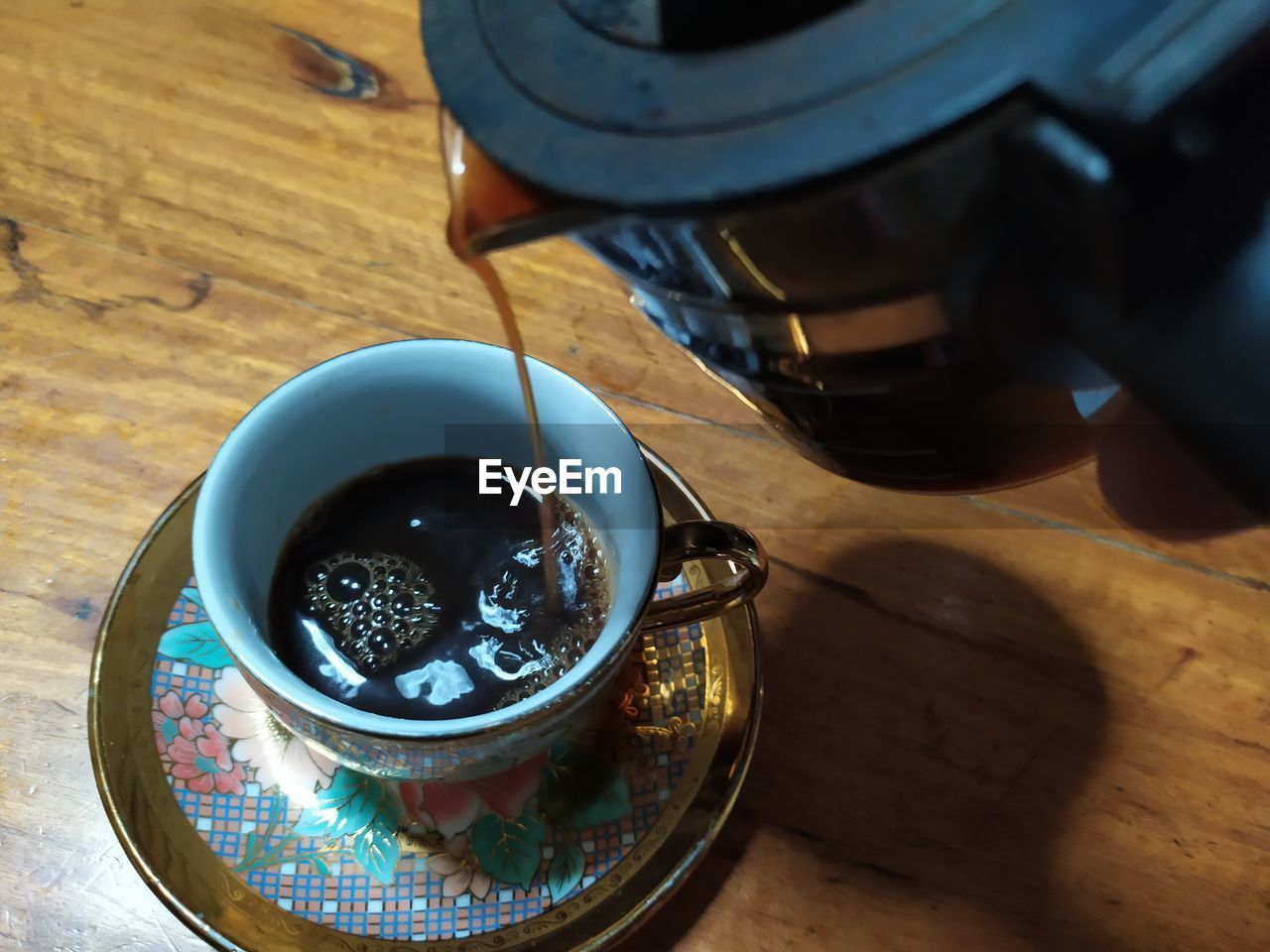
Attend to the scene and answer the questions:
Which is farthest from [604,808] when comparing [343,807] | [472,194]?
[472,194]

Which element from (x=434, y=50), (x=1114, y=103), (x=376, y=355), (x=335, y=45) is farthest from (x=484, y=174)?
(x=335, y=45)

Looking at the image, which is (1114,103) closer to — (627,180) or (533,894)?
(627,180)

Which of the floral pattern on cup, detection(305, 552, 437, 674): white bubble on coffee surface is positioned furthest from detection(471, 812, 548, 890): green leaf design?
detection(305, 552, 437, 674): white bubble on coffee surface

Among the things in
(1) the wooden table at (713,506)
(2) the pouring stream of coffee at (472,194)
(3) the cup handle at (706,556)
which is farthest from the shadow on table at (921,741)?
(2) the pouring stream of coffee at (472,194)

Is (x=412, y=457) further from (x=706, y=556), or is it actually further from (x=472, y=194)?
(x=472, y=194)

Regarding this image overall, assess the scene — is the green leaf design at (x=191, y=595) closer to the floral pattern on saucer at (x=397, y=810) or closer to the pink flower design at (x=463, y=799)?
the floral pattern on saucer at (x=397, y=810)

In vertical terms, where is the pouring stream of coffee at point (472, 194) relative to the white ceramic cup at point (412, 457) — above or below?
above

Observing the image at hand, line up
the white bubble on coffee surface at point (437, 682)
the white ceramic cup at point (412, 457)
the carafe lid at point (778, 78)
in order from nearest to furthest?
the carafe lid at point (778, 78), the white ceramic cup at point (412, 457), the white bubble on coffee surface at point (437, 682)
